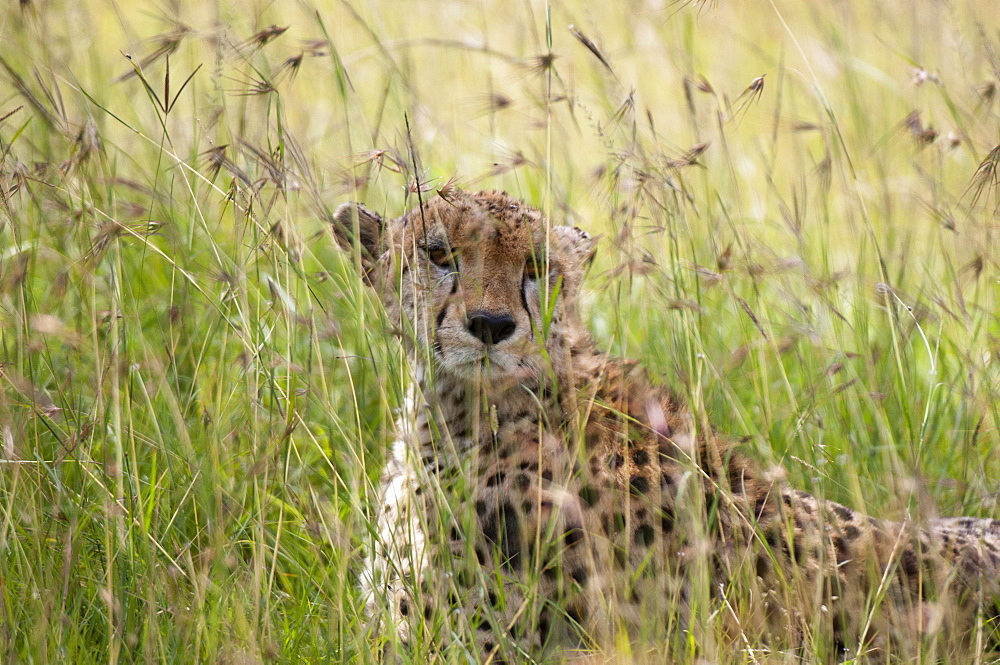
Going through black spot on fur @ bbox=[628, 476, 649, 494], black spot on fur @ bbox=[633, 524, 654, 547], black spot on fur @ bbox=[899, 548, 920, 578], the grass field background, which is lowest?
black spot on fur @ bbox=[899, 548, 920, 578]

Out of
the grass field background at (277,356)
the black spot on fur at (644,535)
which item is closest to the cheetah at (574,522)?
the black spot on fur at (644,535)

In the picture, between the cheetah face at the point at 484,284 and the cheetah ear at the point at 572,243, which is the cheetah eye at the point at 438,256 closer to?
the cheetah face at the point at 484,284

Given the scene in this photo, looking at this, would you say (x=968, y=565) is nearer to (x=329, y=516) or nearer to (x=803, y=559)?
(x=803, y=559)

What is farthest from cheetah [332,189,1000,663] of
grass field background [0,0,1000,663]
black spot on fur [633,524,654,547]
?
grass field background [0,0,1000,663]

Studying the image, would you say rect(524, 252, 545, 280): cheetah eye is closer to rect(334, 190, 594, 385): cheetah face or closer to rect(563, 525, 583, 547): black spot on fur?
rect(334, 190, 594, 385): cheetah face

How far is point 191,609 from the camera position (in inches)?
88.6

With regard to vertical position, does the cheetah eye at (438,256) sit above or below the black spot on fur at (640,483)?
above

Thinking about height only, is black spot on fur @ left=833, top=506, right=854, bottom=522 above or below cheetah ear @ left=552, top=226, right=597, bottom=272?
below

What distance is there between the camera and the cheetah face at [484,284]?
2947 millimetres

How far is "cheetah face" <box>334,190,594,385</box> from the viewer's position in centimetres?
295

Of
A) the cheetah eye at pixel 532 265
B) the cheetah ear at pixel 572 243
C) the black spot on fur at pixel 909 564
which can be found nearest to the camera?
the black spot on fur at pixel 909 564

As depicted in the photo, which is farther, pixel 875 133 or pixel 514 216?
pixel 875 133

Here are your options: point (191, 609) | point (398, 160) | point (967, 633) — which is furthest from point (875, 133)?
point (191, 609)

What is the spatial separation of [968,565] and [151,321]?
302 centimetres
